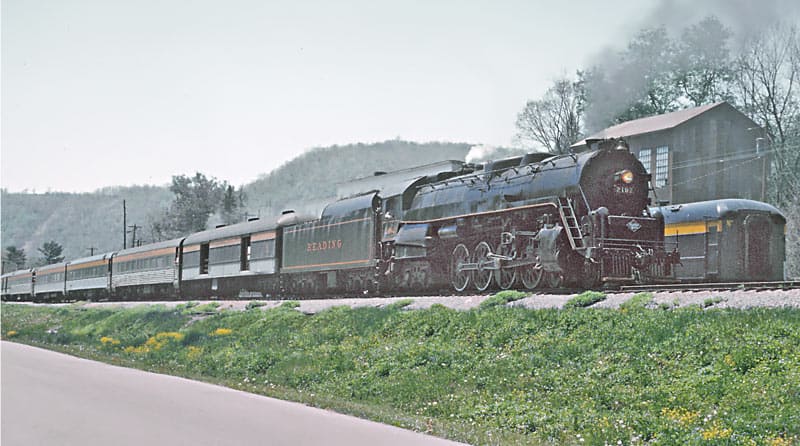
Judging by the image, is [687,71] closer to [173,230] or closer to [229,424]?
[229,424]

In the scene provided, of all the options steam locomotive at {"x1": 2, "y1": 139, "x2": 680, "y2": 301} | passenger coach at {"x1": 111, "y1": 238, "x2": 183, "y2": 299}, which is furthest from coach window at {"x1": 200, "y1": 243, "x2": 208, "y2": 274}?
steam locomotive at {"x1": 2, "y1": 139, "x2": 680, "y2": 301}

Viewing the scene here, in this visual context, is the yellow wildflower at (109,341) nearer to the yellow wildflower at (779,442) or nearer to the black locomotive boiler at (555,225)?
the black locomotive boiler at (555,225)

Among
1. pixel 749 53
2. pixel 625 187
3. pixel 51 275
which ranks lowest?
pixel 51 275

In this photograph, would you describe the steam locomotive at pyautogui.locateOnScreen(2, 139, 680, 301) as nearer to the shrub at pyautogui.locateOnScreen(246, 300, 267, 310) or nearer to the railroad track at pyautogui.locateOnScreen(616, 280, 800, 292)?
the railroad track at pyautogui.locateOnScreen(616, 280, 800, 292)

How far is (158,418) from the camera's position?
9.41 m

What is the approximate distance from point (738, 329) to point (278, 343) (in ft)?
36.1

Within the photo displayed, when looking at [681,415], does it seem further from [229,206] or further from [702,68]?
[229,206]

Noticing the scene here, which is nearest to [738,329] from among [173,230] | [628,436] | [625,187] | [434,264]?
[628,436]

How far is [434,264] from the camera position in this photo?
23484 mm

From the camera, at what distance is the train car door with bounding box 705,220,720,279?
2397 cm

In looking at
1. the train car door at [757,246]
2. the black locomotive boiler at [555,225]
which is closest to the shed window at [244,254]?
the black locomotive boiler at [555,225]

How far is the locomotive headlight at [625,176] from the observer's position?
20.1 meters

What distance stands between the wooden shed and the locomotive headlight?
2325 cm

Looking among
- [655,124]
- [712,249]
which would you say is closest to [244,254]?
[712,249]
